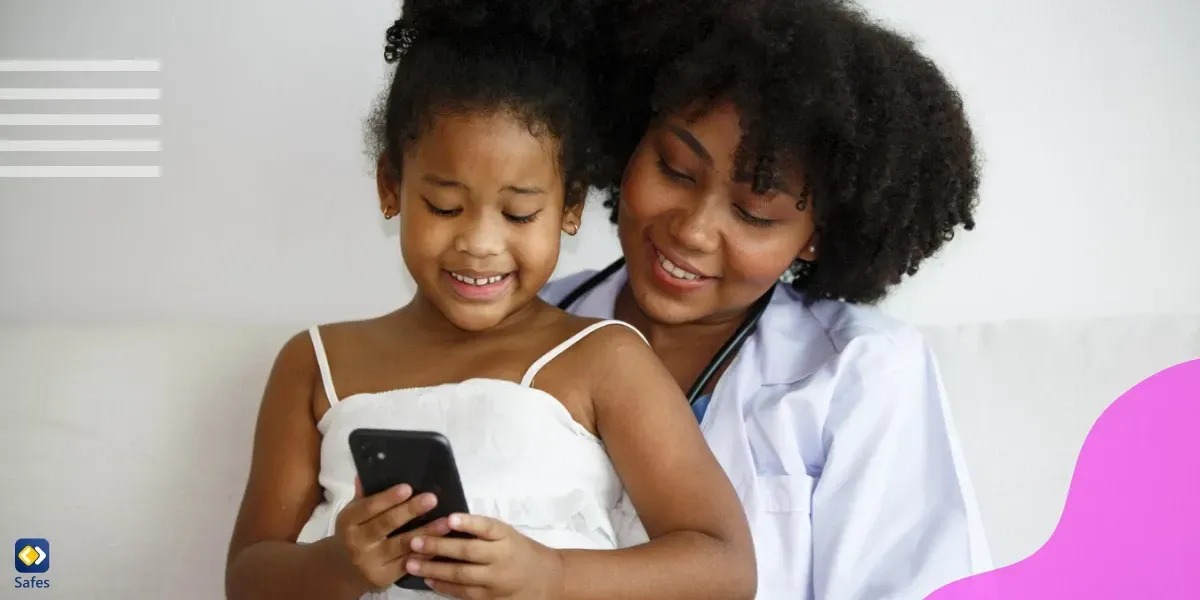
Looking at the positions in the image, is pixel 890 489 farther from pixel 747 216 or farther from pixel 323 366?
pixel 323 366

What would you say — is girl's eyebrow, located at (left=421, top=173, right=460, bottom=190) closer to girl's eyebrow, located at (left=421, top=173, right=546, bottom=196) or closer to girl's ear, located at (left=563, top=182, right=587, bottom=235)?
girl's eyebrow, located at (left=421, top=173, right=546, bottom=196)

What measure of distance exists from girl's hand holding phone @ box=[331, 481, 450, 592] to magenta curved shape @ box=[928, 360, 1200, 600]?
34.0 inches

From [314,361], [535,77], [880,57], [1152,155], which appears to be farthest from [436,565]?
→ [1152,155]

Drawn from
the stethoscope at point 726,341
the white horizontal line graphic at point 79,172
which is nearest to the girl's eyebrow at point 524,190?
the stethoscope at point 726,341

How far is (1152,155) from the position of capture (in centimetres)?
174

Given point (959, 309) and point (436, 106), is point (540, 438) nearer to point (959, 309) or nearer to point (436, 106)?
point (436, 106)

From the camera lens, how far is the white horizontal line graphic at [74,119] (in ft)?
5.68

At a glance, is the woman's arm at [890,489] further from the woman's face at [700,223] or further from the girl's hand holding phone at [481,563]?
the girl's hand holding phone at [481,563]

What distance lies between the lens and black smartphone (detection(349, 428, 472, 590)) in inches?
34.1

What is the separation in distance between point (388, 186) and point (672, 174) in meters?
0.32

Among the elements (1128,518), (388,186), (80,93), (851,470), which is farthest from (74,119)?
(1128,518)

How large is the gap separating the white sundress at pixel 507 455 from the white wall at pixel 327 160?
0.74 m

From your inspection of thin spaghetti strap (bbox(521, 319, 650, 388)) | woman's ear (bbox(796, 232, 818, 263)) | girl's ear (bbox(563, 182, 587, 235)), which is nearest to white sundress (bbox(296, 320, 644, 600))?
thin spaghetti strap (bbox(521, 319, 650, 388))

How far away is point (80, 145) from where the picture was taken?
1729mm
